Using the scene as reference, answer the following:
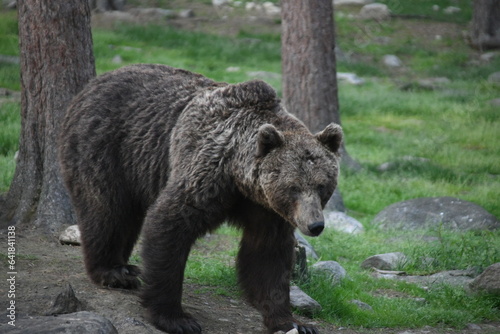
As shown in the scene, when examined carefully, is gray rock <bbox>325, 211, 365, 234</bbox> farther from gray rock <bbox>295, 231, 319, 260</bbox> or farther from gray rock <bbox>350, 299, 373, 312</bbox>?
gray rock <bbox>350, 299, 373, 312</bbox>

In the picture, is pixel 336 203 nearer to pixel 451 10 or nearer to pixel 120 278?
pixel 120 278

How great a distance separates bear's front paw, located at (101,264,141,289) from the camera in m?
5.55

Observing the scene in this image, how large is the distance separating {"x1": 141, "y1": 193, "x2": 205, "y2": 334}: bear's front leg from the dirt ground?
15cm

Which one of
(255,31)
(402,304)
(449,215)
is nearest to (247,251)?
(402,304)

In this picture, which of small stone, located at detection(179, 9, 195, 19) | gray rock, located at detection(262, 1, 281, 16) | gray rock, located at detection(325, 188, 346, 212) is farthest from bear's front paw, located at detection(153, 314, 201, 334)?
gray rock, located at detection(262, 1, 281, 16)

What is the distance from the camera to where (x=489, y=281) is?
259 inches

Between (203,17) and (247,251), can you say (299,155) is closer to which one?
(247,251)

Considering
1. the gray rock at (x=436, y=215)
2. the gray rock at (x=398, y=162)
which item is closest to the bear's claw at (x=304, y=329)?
the gray rock at (x=436, y=215)

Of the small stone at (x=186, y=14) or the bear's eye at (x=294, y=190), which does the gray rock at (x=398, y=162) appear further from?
the small stone at (x=186, y=14)

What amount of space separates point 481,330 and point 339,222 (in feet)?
10.4

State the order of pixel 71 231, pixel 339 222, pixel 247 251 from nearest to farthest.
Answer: pixel 247 251, pixel 71 231, pixel 339 222

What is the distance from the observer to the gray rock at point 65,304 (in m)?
4.58

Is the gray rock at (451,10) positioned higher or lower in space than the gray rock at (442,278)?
higher

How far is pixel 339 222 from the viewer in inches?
356
